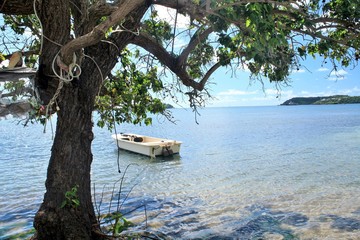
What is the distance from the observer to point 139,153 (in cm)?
2419

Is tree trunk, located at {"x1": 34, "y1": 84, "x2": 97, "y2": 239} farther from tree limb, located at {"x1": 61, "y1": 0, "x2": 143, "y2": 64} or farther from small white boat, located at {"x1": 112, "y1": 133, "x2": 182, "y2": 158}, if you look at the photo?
small white boat, located at {"x1": 112, "y1": 133, "x2": 182, "y2": 158}

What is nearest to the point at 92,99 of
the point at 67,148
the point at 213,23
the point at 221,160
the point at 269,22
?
the point at 67,148

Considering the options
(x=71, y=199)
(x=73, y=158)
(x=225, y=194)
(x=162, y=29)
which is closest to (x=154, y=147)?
(x=225, y=194)

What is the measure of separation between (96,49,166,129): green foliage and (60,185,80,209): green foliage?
3285mm

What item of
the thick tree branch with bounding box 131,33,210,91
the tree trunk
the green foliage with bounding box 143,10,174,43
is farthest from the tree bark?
the green foliage with bounding box 143,10,174,43

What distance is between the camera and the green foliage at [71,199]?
5.44 metres

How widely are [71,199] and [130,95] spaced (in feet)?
11.9

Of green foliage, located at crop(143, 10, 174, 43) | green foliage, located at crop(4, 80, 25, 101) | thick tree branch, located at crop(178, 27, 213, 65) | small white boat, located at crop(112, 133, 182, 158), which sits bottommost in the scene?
small white boat, located at crop(112, 133, 182, 158)

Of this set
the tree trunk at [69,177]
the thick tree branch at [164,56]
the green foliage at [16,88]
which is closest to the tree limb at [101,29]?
the green foliage at [16,88]

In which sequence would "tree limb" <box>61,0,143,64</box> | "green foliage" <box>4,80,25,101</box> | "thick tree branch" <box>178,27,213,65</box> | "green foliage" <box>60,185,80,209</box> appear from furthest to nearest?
"thick tree branch" <box>178,27,213,65</box> → "green foliage" <box>60,185,80,209</box> → "green foliage" <box>4,80,25,101</box> → "tree limb" <box>61,0,143,64</box>

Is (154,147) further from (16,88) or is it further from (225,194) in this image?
(16,88)

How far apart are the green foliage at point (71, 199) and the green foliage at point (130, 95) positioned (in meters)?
3.29

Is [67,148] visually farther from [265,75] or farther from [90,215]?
[265,75]

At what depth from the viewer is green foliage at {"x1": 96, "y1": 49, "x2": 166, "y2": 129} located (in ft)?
28.3
